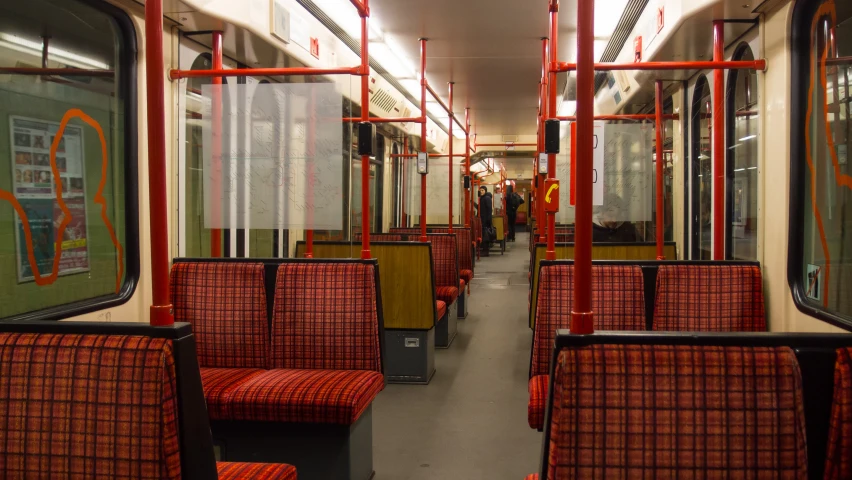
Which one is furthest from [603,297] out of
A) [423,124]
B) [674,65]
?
[423,124]

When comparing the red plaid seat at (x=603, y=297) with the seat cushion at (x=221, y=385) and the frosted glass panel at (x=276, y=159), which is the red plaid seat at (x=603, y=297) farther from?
the seat cushion at (x=221, y=385)

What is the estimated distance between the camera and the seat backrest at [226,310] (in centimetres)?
291

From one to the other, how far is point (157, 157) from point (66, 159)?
58.7 inches

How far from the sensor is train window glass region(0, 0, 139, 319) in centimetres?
240

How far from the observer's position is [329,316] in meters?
2.86

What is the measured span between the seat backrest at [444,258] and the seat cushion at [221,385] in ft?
10.4

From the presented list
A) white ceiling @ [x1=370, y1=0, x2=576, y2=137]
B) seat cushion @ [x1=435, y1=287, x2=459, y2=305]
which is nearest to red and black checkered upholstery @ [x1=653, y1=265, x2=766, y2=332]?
white ceiling @ [x1=370, y1=0, x2=576, y2=137]

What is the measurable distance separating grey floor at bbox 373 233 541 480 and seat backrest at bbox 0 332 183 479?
1.70m

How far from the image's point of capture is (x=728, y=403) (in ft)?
4.26

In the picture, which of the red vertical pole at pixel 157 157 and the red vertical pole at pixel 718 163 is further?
the red vertical pole at pixel 718 163

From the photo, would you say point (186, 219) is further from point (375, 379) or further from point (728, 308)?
point (728, 308)

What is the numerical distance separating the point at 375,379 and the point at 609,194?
1517 mm

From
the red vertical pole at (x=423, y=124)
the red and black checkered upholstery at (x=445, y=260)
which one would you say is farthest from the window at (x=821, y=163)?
the red and black checkered upholstery at (x=445, y=260)

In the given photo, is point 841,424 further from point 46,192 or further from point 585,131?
point 46,192
